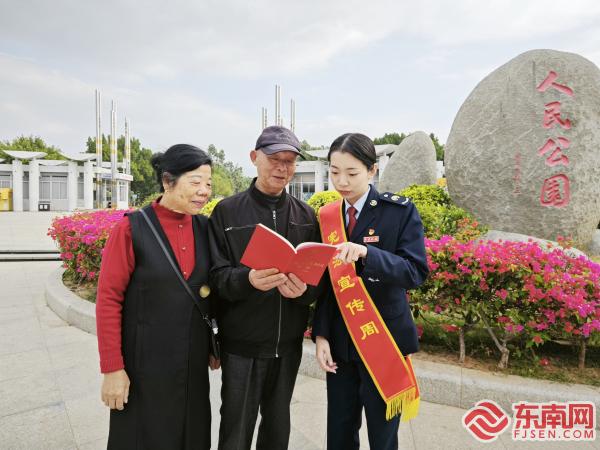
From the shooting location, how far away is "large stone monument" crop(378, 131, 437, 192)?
1199 centimetres

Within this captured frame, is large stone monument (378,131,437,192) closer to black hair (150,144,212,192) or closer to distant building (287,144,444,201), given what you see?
black hair (150,144,212,192)

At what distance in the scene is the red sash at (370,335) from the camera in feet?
5.74

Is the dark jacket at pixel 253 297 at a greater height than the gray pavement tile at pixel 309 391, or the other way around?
the dark jacket at pixel 253 297

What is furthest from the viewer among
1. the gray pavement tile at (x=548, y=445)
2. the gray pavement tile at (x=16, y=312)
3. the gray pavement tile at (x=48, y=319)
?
the gray pavement tile at (x=16, y=312)

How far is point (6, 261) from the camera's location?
9695 millimetres

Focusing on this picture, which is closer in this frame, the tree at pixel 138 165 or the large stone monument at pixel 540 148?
the large stone monument at pixel 540 148

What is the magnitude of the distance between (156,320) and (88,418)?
163 cm

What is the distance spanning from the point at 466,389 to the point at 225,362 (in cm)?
182

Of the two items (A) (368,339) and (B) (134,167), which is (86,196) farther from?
(A) (368,339)

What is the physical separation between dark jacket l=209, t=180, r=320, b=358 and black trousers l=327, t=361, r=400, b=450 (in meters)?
0.25

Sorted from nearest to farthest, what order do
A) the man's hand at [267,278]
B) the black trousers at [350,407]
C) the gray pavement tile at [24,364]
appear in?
1. the man's hand at [267,278]
2. the black trousers at [350,407]
3. the gray pavement tile at [24,364]

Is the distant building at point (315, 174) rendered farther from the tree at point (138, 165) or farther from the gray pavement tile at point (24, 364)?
the gray pavement tile at point (24, 364)

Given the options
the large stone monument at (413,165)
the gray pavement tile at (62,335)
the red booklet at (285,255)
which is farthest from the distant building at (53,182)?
the red booklet at (285,255)

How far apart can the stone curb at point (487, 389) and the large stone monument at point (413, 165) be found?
31.0 ft
